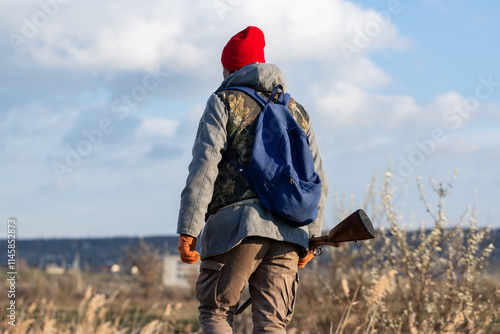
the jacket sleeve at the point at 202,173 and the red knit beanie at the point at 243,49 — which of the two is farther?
the red knit beanie at the point at 243,49

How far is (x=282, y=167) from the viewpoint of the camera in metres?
2.95

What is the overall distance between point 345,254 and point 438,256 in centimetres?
278

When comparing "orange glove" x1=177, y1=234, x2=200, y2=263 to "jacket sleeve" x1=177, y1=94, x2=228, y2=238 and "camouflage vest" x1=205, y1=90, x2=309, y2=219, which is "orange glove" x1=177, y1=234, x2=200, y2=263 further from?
"camouflage vest" x1=205, y1=90, x2=309, y2=219

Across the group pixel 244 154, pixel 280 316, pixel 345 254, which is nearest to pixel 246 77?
pixel 244 154

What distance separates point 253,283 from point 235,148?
2.22ft

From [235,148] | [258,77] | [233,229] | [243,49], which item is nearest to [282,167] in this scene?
[235,148]

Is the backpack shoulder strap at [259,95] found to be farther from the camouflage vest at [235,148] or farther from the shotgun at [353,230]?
the shotgun at [353,230]

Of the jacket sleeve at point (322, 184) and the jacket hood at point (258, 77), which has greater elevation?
the jacket hood at point (258, 77)

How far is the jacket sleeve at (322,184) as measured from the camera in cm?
322

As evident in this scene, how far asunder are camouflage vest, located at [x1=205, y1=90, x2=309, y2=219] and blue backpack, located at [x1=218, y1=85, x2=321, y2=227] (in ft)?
0.11

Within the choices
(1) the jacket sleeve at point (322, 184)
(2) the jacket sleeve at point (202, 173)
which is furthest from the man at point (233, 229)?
(1) the jacket sleeve at point (322, 184)

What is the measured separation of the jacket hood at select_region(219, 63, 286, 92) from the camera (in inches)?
123

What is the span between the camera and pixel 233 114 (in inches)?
120

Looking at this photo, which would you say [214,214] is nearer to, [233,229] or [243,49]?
[233,229]
